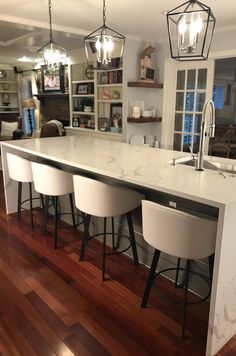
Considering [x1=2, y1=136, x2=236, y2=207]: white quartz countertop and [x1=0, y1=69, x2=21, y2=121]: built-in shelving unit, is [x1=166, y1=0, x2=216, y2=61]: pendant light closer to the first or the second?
[x1=2, y1=136, x2=236, y2=207]: white quartz countertop

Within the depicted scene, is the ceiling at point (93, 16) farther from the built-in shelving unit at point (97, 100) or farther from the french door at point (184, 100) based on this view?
the built-in shelving unit at point (97, 100)

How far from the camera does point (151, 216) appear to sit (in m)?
1.70

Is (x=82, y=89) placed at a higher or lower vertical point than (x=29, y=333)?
higher

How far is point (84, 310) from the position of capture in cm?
200

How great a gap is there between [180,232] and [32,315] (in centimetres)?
113

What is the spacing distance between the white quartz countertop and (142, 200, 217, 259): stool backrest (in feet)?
0.36

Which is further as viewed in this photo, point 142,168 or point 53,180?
point 53,180

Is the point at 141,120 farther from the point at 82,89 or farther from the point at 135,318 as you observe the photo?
the point at 135,318

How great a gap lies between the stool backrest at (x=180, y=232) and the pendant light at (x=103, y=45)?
1.37m

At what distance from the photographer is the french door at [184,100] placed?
4.52 meters

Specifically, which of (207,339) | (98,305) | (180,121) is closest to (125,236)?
(98,305)

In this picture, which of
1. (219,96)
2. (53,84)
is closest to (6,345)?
(53,84)

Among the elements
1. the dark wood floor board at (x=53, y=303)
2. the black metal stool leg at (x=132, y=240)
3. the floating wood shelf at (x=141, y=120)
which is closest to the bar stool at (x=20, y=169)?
the dark wood floor board at (x=53, y=303)

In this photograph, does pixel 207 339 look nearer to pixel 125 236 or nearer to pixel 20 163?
pixel 125 236
